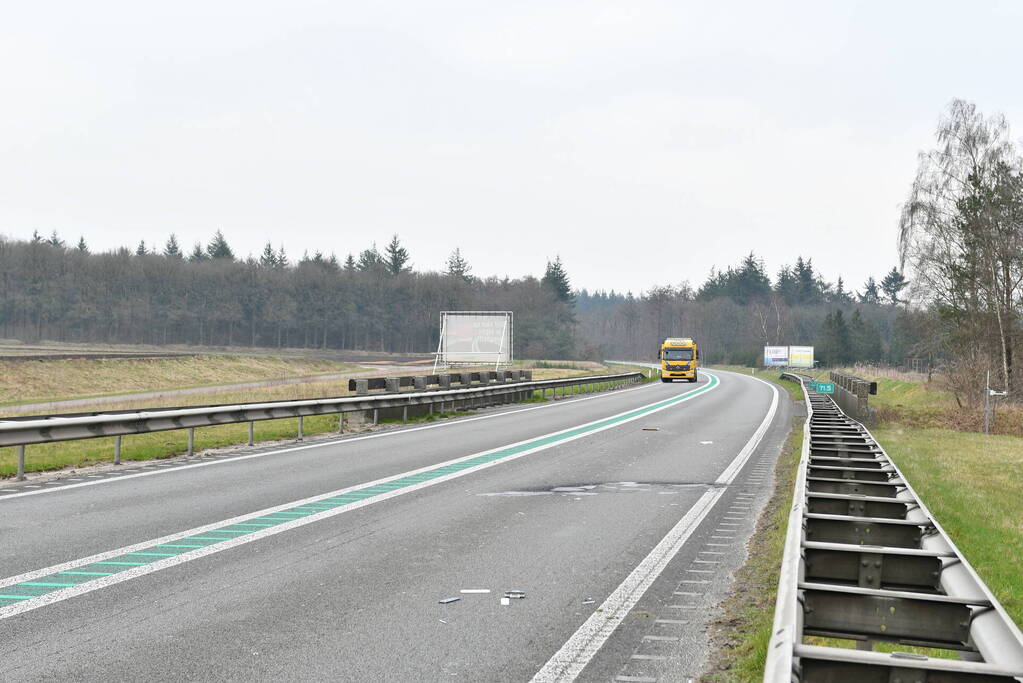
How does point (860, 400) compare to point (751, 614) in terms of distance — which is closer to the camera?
point (751, 614)

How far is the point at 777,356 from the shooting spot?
341ft

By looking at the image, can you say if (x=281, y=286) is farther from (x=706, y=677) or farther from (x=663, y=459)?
(x=706, y=677)

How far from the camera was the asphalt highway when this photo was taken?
16.7 ft

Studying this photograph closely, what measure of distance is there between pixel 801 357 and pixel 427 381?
7633 cm

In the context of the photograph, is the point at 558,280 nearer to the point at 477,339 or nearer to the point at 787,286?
the point at 787,286

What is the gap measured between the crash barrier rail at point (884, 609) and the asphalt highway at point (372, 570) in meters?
0.94

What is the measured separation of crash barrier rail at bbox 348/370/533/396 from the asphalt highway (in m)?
9.76

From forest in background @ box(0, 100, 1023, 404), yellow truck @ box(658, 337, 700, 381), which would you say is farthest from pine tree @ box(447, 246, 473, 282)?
yellow truck @ box(658, 337, 700, 381)

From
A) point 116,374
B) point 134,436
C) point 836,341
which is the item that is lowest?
point 116,374

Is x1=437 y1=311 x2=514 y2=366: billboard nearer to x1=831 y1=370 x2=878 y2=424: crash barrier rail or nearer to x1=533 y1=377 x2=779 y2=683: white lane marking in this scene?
x1=831 y1=370 x2=878 y2=424: crash barrier rail

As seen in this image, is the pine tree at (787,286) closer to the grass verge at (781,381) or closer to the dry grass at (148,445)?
the grass verge at (781,381)

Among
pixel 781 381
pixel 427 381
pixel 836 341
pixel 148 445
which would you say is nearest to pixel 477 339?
pixel 427 381

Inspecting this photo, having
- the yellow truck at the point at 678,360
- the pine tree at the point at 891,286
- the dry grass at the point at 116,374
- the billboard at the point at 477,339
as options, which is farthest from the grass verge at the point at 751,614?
the pine tree at the point at 891,286

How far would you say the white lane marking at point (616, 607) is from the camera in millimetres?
5004
